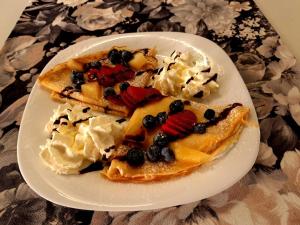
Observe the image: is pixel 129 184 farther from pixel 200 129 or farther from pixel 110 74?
pixel 110 74

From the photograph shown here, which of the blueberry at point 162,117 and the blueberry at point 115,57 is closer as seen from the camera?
the blueberry at point 162,117

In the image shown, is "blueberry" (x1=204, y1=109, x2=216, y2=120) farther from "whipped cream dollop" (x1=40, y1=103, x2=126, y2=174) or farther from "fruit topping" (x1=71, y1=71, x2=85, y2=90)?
"fruit topping" (x1=71, y1=71, x2=85, y2=90)

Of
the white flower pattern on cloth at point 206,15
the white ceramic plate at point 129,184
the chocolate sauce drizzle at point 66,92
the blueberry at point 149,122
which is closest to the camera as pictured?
the white ceramic plate at point 129,184

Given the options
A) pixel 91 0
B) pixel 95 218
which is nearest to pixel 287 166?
pixel 95 218

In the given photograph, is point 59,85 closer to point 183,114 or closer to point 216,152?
point 183,114

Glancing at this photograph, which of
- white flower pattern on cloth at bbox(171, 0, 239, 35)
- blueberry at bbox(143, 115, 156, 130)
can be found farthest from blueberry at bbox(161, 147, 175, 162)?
white flower pattern on cloth at bbox(171, 0, 239, 35)

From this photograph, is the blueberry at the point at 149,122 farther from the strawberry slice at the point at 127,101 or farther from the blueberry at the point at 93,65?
the blueberry at the point at 93,65

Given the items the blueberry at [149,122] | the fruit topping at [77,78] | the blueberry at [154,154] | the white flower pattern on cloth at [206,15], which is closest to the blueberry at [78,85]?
the fruit topping at [77,78]

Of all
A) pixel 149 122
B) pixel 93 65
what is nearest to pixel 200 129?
pixel 149 122
